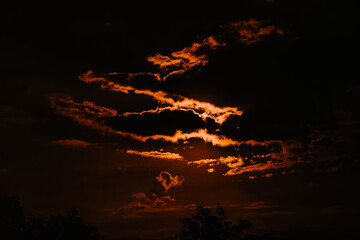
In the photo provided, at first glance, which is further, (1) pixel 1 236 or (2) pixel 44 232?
(1) pixel 1 236

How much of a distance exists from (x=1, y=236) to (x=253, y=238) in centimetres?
3237

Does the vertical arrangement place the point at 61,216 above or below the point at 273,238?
above

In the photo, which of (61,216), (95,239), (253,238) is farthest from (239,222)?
(61,216)

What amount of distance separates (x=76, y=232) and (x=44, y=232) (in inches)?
128

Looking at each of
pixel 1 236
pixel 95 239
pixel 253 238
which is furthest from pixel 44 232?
pixel 253 238

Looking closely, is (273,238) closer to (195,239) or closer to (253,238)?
(253,238)

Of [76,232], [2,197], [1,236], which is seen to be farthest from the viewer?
[2,197]

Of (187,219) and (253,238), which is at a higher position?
(187,219)

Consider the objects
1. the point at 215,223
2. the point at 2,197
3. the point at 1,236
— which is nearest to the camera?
the point at 215,223

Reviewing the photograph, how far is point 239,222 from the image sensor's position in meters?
32.0

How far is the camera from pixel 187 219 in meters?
33.7

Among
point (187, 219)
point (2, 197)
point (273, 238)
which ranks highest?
point (2, 197)

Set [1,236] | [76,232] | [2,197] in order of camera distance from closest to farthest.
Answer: [76,232]
[1,236]
[2,197]

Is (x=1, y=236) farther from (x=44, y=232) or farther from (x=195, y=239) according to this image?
(x=195, y=239)
